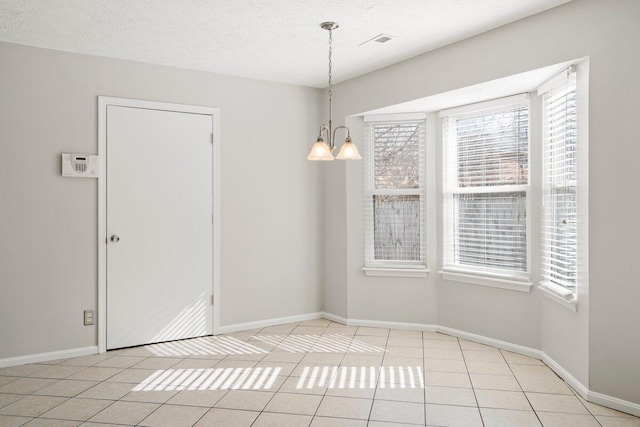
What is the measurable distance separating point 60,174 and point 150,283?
1.19 m

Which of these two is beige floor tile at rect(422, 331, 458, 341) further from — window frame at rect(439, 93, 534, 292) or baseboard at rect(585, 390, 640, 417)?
baseboard at rect(585, 390, 640, 417)

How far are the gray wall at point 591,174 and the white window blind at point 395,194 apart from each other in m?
0.45

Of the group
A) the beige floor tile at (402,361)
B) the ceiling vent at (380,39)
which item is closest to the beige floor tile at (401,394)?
the beige floor tile at (402,361)

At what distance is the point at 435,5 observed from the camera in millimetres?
3309

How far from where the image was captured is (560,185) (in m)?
3.67

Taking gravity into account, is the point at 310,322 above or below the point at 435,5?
below

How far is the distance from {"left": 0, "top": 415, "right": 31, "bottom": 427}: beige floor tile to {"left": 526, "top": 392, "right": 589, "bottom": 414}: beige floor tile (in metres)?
3.02

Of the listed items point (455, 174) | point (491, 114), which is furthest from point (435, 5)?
point (455, 174)

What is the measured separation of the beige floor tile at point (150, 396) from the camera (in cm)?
325

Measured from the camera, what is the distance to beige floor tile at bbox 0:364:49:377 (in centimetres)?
376

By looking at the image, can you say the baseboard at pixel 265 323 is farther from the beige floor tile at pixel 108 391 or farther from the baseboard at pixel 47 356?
the beige floor tile at pixel 108 391

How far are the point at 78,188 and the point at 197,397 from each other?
2.06 m

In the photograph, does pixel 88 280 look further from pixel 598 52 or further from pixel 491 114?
pixel 598 52

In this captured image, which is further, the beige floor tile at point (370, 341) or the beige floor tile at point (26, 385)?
the beige floor tile at point (370, 341)
